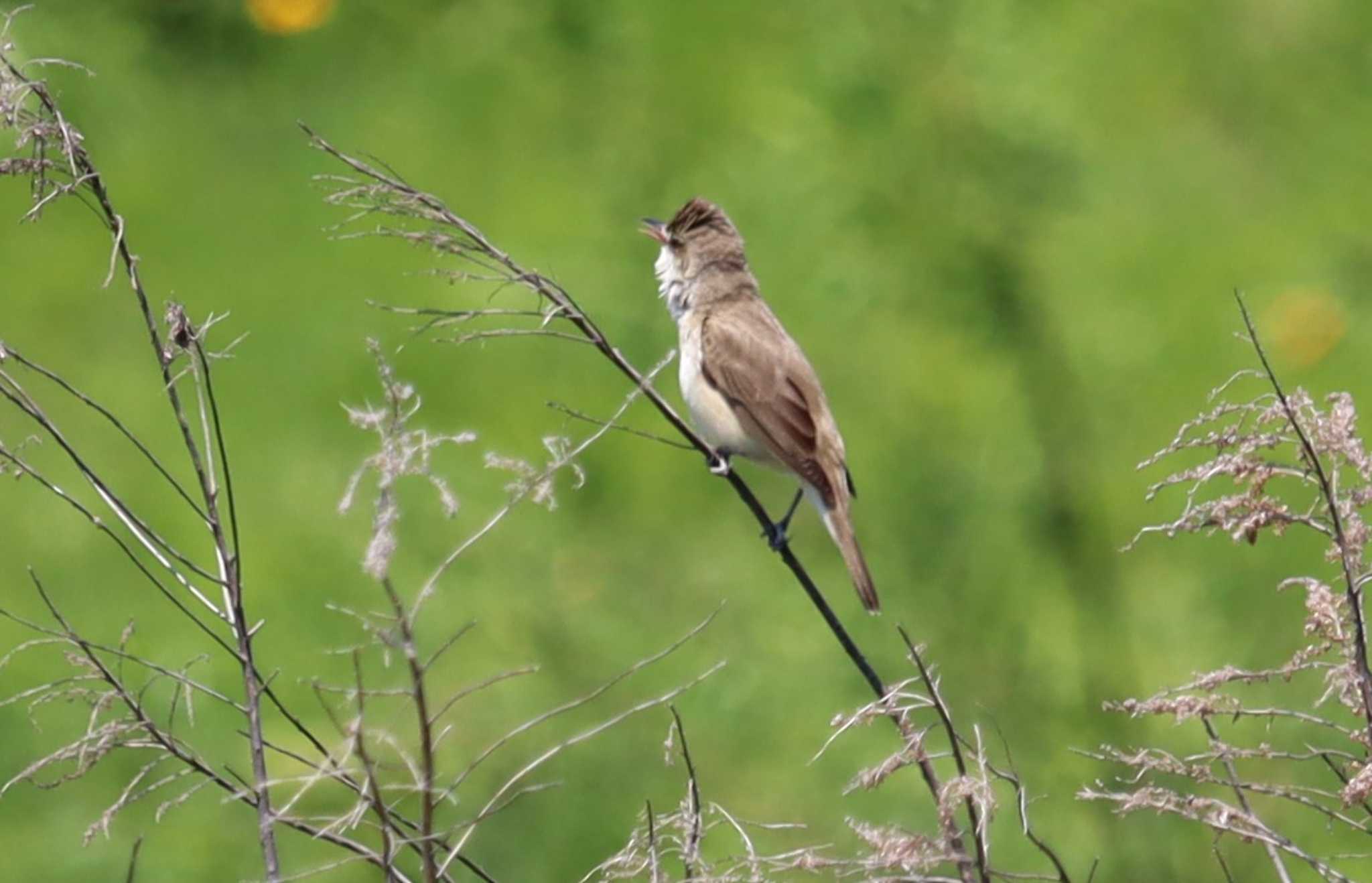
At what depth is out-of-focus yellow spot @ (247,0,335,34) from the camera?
9.78 meters

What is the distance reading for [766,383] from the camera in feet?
16.5

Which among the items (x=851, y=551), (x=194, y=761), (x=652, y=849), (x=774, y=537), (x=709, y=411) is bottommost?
(x=652, y=849)

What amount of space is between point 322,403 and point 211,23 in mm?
2586

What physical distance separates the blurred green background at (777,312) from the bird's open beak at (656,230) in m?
0.27

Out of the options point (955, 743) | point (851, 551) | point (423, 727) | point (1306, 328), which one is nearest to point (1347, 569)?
point (955, 743)

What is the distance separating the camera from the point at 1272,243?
895cm

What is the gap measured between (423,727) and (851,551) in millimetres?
2781

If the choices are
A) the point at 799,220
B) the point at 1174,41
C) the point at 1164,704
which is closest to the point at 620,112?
the point at 799,220

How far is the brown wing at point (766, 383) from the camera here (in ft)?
16.1

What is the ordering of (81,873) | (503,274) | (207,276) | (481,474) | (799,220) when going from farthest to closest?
(207,276), (481,474), (81,873), (799,220), (503,274)

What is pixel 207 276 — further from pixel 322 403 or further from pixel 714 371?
pixel 714 371

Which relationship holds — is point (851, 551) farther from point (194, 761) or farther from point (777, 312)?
point (777, 312)

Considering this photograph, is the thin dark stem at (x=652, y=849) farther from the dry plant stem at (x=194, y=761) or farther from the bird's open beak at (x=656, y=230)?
the bird's open beak at (x=656, y=230)

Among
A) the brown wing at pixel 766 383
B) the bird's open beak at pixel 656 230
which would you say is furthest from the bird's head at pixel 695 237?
the brown wing at pixel 766 383
